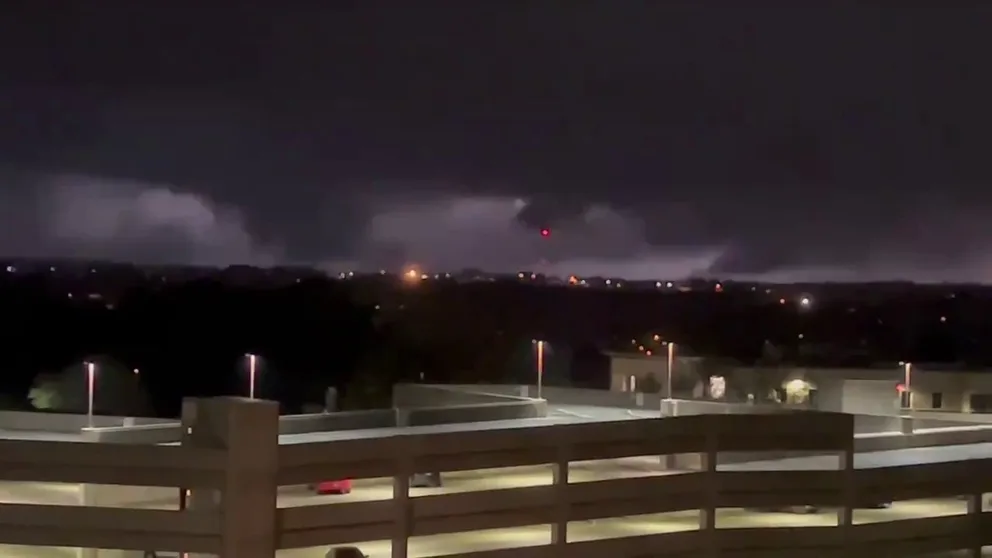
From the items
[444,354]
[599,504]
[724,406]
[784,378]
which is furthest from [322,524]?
[444,354]

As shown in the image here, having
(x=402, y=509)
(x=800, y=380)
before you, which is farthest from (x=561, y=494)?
(x=800, y=380)

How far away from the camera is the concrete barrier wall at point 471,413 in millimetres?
15000

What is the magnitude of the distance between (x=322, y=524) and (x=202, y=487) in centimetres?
79

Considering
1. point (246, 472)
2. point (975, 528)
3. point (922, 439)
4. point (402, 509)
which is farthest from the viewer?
point (922, 439)

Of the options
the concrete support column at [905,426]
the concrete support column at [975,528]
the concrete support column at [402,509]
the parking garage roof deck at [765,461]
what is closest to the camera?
the concrete support column at [402,509]

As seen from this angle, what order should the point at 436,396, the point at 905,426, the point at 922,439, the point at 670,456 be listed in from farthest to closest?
1. the point at 436,396
2. the point at 905,426
3. the point at 922,439
4. the point at 670,456

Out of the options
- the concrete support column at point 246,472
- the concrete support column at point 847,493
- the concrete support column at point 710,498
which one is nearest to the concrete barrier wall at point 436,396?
the concrete support column at point 847,493

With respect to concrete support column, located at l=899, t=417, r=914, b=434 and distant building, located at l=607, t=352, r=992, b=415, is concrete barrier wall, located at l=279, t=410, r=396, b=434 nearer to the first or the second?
concrete support column, located at l=899, t=417, r=914, b=434

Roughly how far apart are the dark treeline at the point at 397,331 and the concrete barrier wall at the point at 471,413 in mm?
41095

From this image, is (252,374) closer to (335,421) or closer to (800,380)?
(335,421)

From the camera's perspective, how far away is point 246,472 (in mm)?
6973

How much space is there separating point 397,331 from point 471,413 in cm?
→ 6576

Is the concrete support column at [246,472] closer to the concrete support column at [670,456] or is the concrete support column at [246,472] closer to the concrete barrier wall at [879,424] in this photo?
the concrete support column at [670,456]

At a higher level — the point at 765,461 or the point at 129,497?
the point at 765,461
